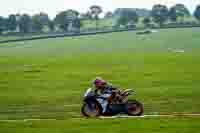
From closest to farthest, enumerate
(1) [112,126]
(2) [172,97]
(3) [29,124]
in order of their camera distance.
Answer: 1. (1) [112,126]
2. (3) [29,124]
3. (2) [172,97]

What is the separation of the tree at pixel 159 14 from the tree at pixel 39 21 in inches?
1304

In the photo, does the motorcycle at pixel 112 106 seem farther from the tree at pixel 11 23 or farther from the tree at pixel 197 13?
the tree at pixel 197 13

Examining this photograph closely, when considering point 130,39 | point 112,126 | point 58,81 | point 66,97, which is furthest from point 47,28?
point 112,126

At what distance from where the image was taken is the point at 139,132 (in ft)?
51.2

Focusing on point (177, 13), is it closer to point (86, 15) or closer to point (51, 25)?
point (86, 15)

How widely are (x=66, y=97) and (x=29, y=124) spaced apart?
10.7 meters

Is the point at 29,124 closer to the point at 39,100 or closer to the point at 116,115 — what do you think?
the point at 116,115

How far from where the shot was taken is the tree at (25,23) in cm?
16868

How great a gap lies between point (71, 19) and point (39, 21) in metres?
9.80

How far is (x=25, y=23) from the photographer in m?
173

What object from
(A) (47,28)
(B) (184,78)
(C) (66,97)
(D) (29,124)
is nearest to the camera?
(D) (29,124)

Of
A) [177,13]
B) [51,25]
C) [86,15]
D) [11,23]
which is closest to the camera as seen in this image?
[11,23]

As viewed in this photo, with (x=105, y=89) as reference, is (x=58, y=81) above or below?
below

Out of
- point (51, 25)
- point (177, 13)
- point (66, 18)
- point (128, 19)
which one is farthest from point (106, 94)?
point (177, 13)
